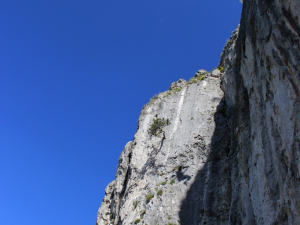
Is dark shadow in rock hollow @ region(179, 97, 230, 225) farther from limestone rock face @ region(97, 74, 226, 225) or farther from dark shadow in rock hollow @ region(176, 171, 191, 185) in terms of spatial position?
dark shadow in rock hollow @ region(176, 171, 191, 185)

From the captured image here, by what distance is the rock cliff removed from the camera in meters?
10.3

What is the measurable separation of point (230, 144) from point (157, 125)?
8.43 m

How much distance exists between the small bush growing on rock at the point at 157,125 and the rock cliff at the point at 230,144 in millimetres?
100

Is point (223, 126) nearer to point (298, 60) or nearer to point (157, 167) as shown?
point (157, 167)

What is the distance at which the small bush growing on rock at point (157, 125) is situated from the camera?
26.4 metres

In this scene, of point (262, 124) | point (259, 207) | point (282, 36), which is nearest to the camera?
point (282, 36)

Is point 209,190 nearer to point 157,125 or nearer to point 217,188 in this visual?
point 217,188

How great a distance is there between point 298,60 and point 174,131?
15.3m

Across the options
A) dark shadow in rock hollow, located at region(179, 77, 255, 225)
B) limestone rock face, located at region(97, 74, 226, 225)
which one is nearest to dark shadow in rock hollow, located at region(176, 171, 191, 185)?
limestone rock face, located at region(97, 74, 226, 225)

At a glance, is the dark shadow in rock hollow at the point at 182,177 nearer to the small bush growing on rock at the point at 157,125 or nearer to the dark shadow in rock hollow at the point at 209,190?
the dark shadow in rock hollow at the point at 209,190

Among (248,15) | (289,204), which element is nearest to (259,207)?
(289,204)

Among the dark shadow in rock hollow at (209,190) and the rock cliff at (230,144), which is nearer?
the rock cliff at (230,144)

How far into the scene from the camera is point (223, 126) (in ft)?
73.9

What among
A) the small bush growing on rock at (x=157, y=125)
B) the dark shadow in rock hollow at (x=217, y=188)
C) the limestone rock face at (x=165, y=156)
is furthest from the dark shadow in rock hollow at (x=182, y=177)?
the small bush growing on rock at (x=157, y=125)
